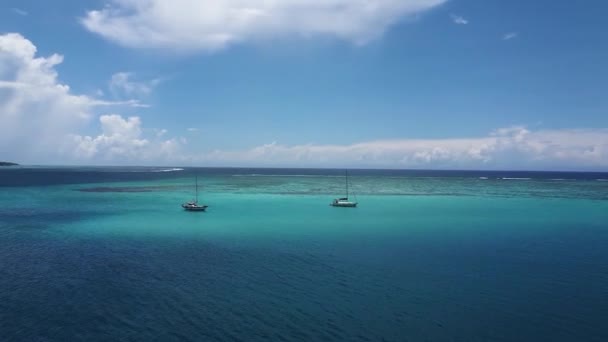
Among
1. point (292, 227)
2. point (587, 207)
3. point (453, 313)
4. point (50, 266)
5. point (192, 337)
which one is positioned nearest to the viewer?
point (192, 337)

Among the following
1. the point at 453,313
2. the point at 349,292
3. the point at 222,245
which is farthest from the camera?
the point at 222,245

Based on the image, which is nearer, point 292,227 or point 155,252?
point 155,252

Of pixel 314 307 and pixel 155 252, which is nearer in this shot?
pixel 314 307

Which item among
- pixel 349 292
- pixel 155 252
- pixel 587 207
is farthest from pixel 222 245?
pixel 587 207

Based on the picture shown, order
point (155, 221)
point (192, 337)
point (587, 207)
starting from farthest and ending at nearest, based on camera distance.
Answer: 1. point (587, 207)
2. point (155, 221)
3. point (192, 337)

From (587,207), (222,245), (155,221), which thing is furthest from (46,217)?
(587,207)

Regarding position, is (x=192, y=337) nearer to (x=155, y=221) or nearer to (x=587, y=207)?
(x=155, y=221)

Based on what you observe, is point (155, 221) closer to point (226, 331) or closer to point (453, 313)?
point (226, 331)

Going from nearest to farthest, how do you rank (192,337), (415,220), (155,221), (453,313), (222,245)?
(192,337) < (453,313) < (222,245) < (155,221) < (415,220)
